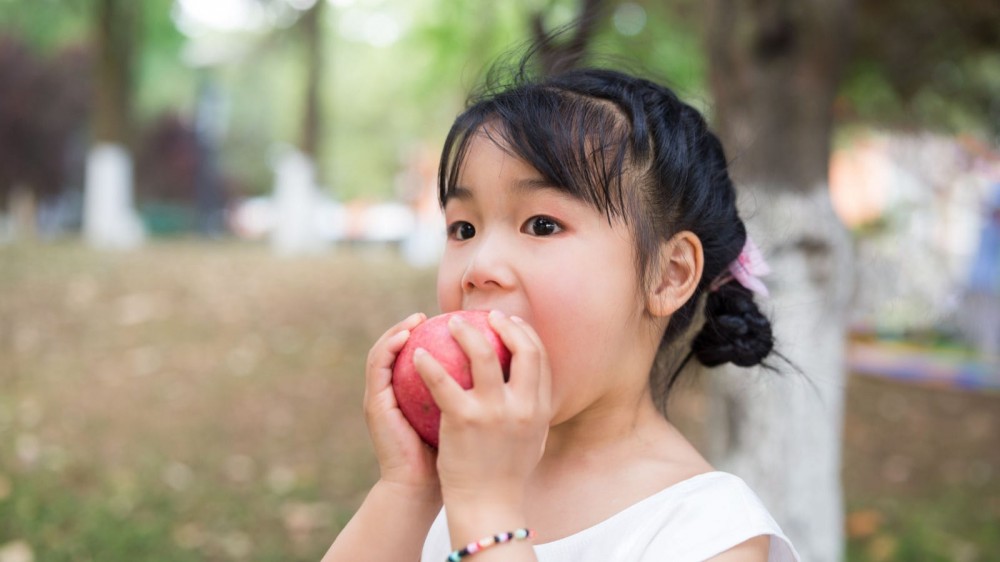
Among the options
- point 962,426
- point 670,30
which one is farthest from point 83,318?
point 962,426

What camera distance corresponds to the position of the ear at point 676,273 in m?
1.84

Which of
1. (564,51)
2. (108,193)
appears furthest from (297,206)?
(564,51)

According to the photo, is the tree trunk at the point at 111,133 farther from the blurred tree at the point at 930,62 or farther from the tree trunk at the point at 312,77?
the blurred tree at the point at 930,62

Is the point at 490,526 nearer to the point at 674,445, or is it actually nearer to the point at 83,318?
the point at 674,445

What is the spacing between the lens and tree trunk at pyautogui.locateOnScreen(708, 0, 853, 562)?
13.7ft

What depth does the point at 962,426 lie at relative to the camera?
8648 mm

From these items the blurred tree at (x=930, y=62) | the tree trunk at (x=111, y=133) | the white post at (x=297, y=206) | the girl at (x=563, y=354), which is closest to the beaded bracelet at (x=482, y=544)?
the girl at (x=563, y=354)

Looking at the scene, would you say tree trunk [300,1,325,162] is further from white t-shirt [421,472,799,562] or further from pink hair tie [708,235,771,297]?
white t-shirt [421,472,799,562]

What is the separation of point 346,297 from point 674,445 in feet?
31.0

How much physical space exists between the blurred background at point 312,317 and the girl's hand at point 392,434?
1150 mm

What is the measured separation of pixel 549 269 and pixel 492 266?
0.10 metres

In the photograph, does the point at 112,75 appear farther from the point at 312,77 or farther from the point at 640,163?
the point at 640,163

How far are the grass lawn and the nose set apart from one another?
231 cm

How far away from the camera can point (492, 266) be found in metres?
1.64
